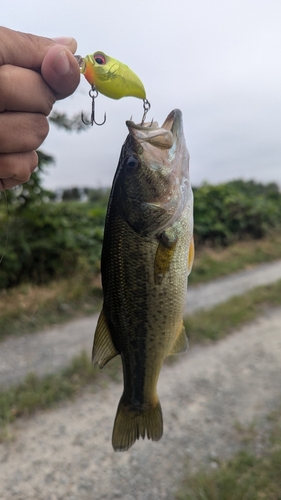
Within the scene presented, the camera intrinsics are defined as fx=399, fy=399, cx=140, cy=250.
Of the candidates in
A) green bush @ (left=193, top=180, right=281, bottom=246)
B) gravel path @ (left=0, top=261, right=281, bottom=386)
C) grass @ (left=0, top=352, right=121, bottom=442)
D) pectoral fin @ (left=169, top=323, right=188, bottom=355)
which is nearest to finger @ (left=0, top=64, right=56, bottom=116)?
pectoral fin @ (left=169, top=323, right=188, bottom=355)

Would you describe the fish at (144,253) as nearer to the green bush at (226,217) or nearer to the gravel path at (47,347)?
the gravel path at (47,347)

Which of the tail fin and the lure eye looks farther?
the tail fin

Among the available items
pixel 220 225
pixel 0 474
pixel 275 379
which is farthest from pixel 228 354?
pixel 220 225

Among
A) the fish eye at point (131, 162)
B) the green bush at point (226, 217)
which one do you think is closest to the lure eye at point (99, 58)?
the fish eye at point (131, 162)

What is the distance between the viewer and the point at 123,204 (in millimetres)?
1812

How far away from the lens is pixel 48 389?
15.2 ft

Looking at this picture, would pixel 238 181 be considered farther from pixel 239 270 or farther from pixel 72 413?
pixel 72 413

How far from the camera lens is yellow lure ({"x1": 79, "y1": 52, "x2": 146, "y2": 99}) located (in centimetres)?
164

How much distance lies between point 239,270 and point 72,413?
8.14 metres

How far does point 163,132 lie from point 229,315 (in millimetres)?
5878

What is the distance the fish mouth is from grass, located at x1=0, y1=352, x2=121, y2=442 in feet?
11.2

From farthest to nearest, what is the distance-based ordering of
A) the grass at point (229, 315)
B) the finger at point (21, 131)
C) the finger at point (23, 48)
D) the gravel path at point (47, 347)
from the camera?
the grass at point (229, 315), the gravel path at point (47, 347), the finger at point (21, 131), the finger at point (23, 48)

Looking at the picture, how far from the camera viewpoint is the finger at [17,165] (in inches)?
68.6

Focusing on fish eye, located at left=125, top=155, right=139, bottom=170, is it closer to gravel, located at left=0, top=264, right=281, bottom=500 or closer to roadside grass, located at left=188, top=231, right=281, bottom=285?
gravel, located at left=0, top=264, right=281, bottom=500
